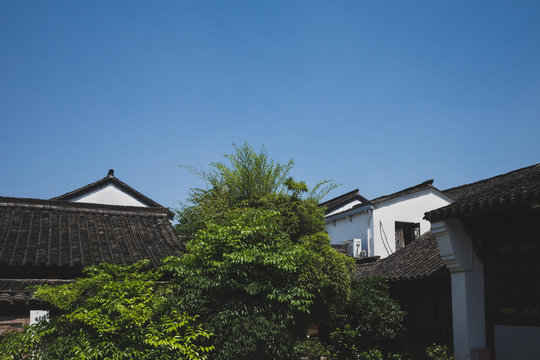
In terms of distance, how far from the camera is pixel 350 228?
22500mm

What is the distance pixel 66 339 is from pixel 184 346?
223cm

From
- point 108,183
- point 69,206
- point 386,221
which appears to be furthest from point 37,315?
point 386,221

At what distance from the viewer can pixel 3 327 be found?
979 centimetres

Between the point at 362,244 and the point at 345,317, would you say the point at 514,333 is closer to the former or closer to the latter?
the point at 345,317

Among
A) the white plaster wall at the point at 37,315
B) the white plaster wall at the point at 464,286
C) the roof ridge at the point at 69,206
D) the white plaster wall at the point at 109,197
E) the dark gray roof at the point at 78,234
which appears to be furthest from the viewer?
the white plaster wall at the point at 109,197

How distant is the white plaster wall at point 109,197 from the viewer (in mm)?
24031

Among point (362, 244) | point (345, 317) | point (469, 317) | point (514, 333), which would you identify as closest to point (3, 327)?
point (345, 317)

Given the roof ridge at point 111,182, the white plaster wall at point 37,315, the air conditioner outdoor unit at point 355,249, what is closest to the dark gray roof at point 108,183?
the roof ridge at point 111,182

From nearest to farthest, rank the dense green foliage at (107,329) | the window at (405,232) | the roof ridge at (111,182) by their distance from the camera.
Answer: the dense green foliage at (107,329) → the window at (405,232) → the roof ridge at (111,182)

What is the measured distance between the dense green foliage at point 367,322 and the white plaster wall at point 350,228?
777cm

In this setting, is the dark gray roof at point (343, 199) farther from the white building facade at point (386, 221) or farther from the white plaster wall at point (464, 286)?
the white plaster wall at point (464, 286)

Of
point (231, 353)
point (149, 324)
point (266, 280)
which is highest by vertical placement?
point (266, 280)

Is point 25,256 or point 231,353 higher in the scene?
point 25,256

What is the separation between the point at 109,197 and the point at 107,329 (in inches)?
690
